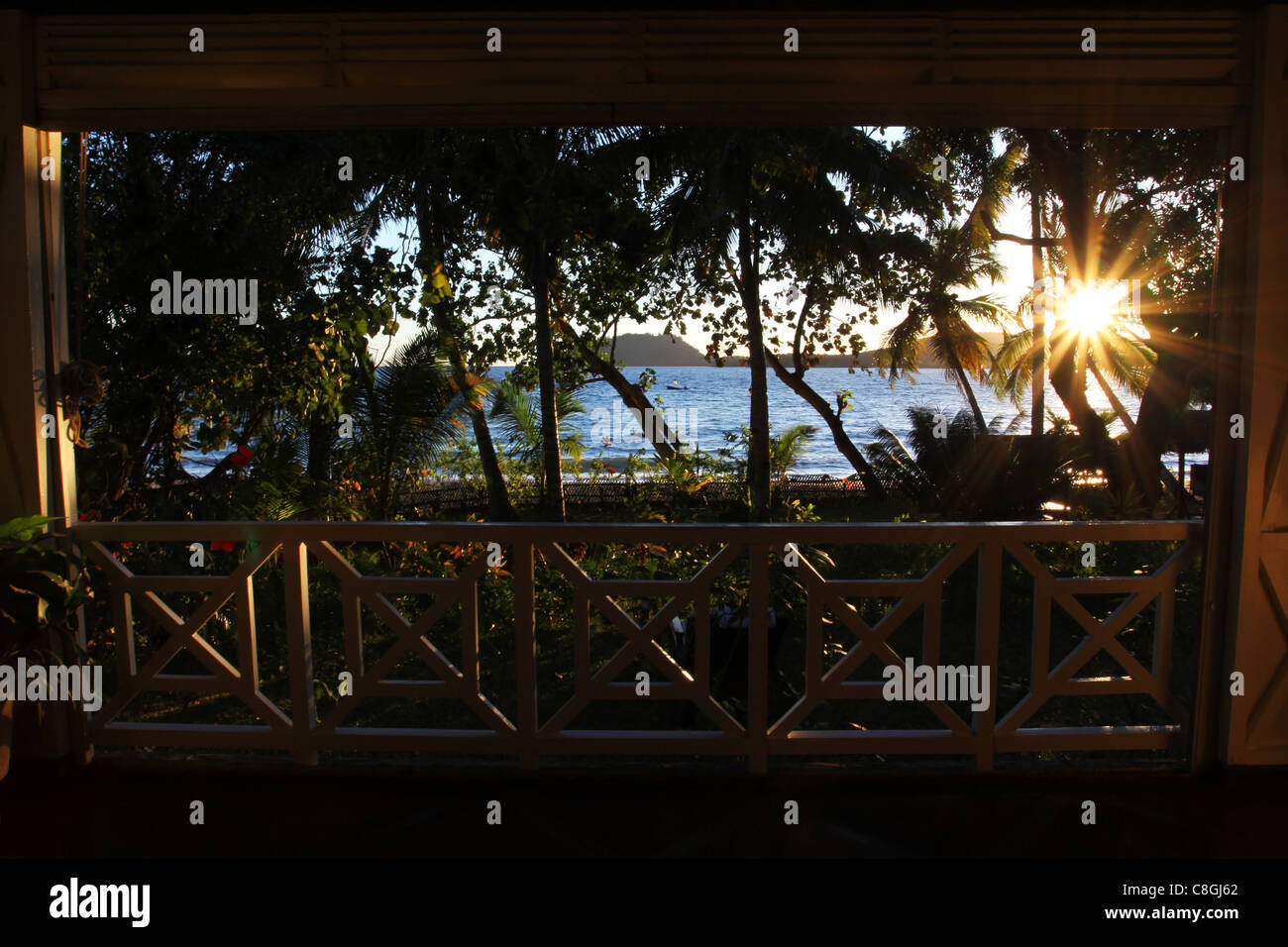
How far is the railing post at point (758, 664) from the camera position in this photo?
2.94 metres

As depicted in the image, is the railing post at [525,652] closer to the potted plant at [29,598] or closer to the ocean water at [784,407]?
the potted plant at [29,598]

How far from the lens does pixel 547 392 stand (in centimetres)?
757

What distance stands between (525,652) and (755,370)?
20.7ft

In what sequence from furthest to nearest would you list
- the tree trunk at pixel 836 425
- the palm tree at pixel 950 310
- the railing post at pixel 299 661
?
the palm tree at pixel 950 310, the tree trunk at pixel 836 425, the railing post at pixel 299 661

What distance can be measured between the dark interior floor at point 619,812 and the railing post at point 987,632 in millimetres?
105

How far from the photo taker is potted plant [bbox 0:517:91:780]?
263 cm

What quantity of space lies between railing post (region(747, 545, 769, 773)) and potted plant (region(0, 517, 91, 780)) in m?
2.35

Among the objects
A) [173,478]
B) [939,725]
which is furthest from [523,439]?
[939,725]

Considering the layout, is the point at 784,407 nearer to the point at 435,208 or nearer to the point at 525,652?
the point at 435,208

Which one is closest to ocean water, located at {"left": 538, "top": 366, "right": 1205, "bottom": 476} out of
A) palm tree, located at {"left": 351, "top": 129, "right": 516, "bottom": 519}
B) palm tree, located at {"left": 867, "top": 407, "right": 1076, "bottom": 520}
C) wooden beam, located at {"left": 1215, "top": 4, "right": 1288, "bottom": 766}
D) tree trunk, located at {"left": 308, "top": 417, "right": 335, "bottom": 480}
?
palm tree, located at {"left": 867, "top": 407, "right": 1076, "bottom": 520}

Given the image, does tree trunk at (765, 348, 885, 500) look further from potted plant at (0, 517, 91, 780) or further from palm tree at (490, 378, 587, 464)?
potted plant at (0, 517, 91, 780)

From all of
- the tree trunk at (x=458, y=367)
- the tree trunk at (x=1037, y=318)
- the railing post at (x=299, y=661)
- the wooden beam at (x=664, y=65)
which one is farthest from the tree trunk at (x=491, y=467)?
the tree trunk at (x=1037, y=318)

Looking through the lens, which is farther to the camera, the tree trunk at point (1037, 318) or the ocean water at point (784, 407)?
the ocean water at point (784, 407)
